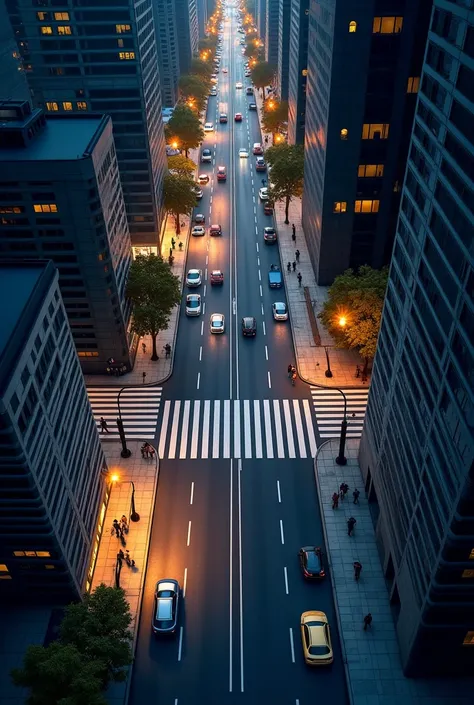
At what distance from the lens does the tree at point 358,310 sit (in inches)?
2442

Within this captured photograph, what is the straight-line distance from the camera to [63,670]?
30.7m

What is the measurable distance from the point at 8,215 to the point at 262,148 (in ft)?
325

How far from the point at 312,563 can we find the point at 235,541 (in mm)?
7608

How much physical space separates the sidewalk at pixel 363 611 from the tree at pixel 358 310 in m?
14.8

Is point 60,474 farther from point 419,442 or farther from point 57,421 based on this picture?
point 419,442

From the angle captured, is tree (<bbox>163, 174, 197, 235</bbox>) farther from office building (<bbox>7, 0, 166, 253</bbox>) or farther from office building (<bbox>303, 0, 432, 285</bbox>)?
office building (<bbox>303, 0, 432, 285</bbox>)

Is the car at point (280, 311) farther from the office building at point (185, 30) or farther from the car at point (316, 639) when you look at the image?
the office building at point (185, 30)

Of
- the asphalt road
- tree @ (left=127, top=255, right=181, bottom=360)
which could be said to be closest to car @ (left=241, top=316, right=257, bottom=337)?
the asphalt road

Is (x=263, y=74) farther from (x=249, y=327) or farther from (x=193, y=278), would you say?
(x=249, y=327)

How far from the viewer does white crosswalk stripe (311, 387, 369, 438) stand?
60.1m

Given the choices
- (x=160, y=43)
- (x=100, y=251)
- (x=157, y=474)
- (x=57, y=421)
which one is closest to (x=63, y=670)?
(x=57, y=421)

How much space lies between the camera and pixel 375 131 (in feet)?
223

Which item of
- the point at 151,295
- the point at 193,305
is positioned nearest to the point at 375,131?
the point at 193,305

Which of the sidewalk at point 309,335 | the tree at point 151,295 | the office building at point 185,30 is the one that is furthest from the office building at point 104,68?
the office building at point 185,30
